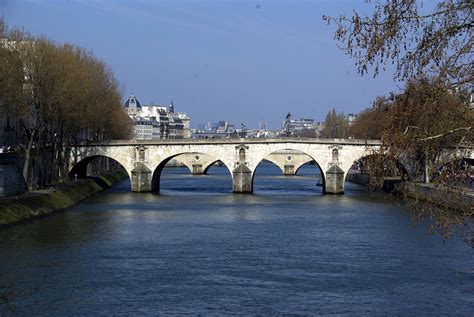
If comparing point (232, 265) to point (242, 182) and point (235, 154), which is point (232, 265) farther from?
point (235, 154)

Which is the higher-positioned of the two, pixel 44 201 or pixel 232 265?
pixel 44 201

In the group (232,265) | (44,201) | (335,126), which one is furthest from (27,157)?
(335,126)

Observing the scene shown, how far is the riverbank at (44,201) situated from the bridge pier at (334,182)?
2248 centimetres

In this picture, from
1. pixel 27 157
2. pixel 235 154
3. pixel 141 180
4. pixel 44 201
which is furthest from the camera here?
pixel 235 154

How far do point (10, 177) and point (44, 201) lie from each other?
3382 mm

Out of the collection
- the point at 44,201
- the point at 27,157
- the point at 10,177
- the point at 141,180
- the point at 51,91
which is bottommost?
the point at 44,201

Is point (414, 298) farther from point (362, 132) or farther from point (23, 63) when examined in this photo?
point (362, 132)

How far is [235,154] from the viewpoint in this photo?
78.9m

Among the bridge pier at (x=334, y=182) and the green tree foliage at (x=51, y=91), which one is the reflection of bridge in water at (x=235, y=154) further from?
the green tree foliage at (x=51, y=91)

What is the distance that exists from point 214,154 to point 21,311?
56562mm

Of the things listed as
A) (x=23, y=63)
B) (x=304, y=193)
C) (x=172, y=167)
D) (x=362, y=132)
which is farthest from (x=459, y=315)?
(x=172, y=167)

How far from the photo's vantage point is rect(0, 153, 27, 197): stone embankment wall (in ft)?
161

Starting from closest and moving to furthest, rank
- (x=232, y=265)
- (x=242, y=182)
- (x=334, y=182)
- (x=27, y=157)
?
(x=232, y=265) < (x=27, y=157) < (x=334, y=182) < (x=242, y=182)

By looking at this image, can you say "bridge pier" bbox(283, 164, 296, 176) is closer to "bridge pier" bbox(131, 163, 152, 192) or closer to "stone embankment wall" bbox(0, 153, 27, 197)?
"bridge pier" bbox(131, 163, 152, 192)
